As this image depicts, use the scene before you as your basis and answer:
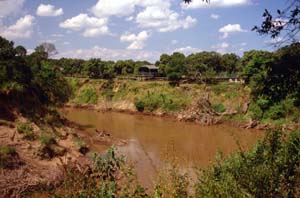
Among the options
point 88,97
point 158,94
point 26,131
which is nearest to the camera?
point 26,131

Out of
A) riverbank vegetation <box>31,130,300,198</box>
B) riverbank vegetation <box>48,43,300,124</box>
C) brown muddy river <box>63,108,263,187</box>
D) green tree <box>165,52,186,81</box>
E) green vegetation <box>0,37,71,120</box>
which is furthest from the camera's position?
green tree <box>165,52,186,81</box>

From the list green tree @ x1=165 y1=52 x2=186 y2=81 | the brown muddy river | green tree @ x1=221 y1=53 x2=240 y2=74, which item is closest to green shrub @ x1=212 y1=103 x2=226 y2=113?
the brown muddy river

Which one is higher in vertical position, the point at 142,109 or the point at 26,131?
the point at 26,131

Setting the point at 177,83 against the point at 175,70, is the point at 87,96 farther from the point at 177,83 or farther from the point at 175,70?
the point at 175,70

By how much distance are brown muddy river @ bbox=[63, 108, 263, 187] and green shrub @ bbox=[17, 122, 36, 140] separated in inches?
236

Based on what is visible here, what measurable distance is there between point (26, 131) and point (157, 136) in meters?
14.8

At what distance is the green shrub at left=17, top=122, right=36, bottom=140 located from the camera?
20359mm

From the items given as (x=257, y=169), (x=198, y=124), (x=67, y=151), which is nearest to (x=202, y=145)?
(x=198, y=124)

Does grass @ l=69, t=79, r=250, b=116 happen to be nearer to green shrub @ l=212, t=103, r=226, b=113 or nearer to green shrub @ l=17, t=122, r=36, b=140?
green shrub @ l=212, t=103, r=226, b=113

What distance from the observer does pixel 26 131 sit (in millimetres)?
20562

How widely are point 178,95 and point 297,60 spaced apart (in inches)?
1570

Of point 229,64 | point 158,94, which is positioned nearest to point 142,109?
point 158,94

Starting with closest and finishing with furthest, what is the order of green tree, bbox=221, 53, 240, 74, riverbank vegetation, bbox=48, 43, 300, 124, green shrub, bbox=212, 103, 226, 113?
1. riverbank vegetation, bbox=48, 43, 300, 124
2. green shrub, bbox=212, 103, 226, 113
3. green tree, bbox=221, 53, 240, 74

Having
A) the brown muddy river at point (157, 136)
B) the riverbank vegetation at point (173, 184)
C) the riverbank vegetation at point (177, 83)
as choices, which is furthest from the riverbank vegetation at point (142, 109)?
the brown muddy river at point (157, 136)
